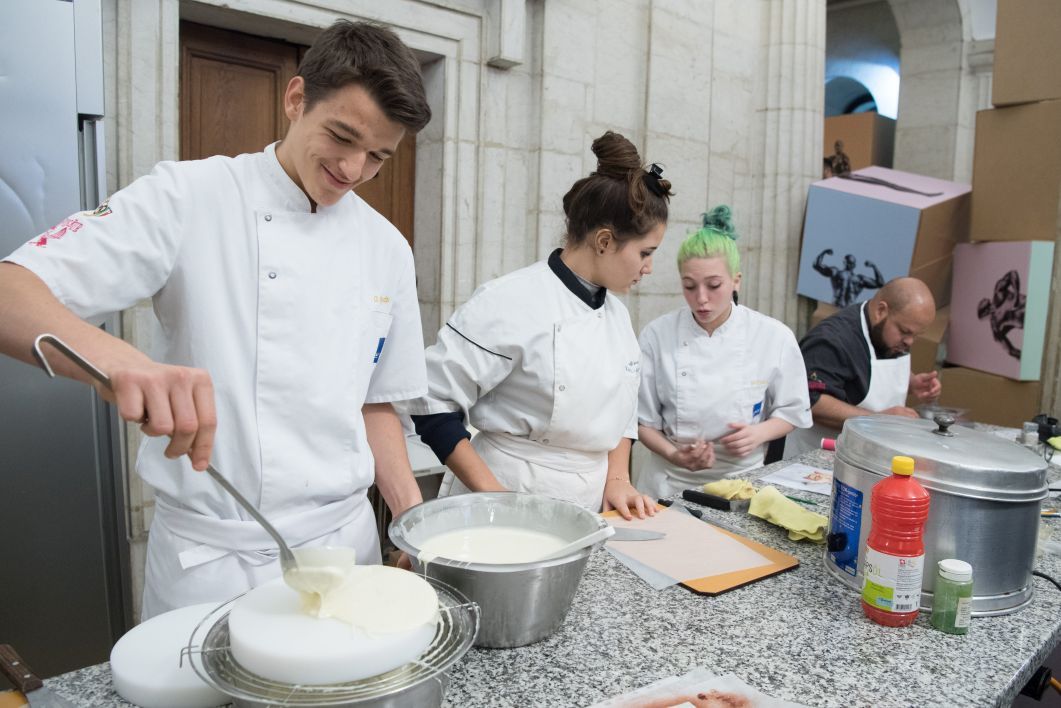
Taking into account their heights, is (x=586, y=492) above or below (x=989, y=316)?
below

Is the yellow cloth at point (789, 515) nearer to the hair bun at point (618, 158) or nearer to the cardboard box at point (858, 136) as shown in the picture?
the hair bun at point (618, 158)

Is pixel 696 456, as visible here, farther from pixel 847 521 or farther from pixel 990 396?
pixel 990 396

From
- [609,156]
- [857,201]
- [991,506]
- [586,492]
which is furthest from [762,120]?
[991,506]

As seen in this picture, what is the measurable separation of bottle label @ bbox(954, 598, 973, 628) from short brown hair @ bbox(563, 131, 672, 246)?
0.99 metres

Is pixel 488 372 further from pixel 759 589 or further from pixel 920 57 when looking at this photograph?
pixel 920 57

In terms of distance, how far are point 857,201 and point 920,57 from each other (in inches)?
89.3

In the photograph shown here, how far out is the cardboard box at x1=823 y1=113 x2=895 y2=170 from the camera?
18.8 feet

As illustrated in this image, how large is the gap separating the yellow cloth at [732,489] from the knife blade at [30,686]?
133cm

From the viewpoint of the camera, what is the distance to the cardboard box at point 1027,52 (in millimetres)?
3592

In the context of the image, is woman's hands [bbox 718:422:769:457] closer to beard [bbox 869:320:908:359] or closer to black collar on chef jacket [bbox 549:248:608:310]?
black collar on chef jacket [bbox 549:248:608:310]

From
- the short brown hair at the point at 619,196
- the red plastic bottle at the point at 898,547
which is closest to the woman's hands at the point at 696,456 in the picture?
the short brown hair at the point at 619,196

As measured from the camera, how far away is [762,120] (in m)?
4.59

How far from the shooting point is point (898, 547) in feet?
3.71

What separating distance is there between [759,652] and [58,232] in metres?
1.15
